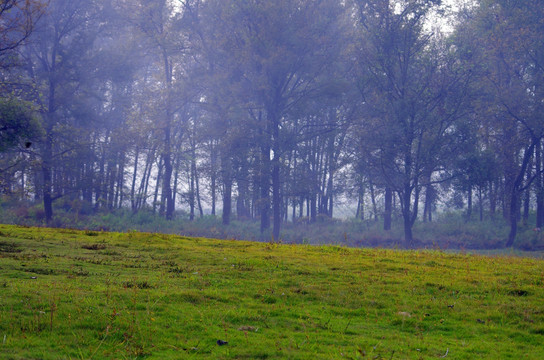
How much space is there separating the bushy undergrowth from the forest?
0.41 m

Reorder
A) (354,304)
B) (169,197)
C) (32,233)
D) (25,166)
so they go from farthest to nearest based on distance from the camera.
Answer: (169,197)
(25,166)
(32,233)
(354,304)

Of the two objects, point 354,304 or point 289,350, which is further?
point 354,304

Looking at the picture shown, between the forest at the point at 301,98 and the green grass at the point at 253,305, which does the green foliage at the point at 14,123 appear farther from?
the green grass at the point at 253,305

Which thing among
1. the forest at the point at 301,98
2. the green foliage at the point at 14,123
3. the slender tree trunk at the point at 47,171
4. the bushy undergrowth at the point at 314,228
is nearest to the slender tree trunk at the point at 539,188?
the forest at the point at 301,98

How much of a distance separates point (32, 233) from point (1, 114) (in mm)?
8086

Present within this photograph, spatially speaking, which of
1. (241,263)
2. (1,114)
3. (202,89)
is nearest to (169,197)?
(202,89)

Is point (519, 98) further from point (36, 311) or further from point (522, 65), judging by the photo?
point (36, 311)

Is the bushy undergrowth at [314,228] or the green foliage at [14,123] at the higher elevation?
the green foliage at [14,123]

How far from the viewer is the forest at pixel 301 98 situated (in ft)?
93.1

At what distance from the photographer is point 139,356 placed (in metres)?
5.04

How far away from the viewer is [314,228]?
34188mm

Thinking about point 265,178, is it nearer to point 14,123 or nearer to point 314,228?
point 314,228

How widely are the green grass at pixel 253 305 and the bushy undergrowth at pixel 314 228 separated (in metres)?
18.5

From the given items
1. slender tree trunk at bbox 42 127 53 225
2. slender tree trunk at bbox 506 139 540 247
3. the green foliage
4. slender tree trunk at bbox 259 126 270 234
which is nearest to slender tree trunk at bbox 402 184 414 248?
slender tree trunk at bbox 506 139 540 247
